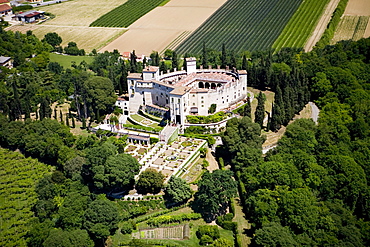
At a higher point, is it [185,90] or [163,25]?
[185,90]

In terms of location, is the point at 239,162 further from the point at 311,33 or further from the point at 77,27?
the point at 77,27

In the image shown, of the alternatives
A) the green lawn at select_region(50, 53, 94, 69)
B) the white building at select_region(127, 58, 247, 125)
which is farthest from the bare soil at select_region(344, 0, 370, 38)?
the green lawn at select_region(50, 53, 94, 69)

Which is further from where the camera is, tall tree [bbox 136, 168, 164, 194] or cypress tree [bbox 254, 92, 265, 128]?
cypress tree [bbox 254, 92, 265, 128]

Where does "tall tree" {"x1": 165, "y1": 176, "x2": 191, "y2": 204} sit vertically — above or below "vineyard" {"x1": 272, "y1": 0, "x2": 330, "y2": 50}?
below

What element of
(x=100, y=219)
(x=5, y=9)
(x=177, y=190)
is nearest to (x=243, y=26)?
(x=5, y=9)

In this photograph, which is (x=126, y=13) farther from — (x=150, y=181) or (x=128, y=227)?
(x=128, y=227)

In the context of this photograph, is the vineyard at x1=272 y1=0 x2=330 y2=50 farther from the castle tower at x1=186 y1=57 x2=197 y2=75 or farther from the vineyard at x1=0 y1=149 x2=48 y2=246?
the vineyard at x1=0 y1=149 x2=48 y2=246
